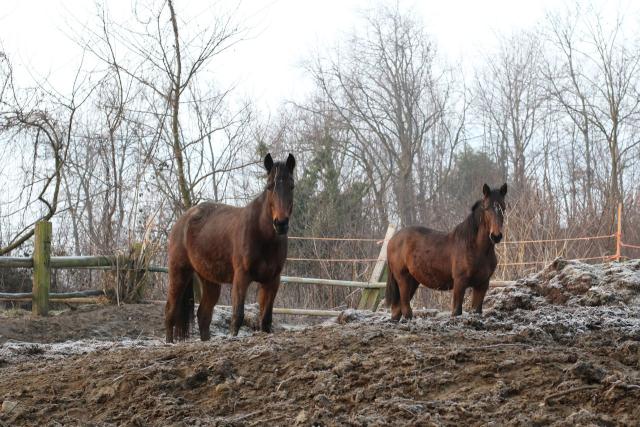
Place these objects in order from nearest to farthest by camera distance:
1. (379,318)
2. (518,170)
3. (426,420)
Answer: (426,420)
(379,318)
(518,170)

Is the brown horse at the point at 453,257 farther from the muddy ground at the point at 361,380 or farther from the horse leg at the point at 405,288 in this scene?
the muddy ground at the point at 361,380

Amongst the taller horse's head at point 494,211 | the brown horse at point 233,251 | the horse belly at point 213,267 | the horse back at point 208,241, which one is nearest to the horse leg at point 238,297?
the brown horse at point 233,251

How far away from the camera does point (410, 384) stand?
12.9ft

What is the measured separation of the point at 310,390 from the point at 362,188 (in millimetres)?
21222

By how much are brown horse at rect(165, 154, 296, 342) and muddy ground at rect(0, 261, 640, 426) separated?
145 cm

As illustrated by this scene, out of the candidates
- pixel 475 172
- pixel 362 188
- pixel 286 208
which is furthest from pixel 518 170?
pixel 286 208

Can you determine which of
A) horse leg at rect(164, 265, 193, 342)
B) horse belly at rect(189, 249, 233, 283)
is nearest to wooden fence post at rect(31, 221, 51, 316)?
horse leg at rect(164, 265, 193, 342)

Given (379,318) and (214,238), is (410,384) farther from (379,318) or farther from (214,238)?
(379,318)

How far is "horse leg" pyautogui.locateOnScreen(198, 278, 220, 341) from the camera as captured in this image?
8273 mm

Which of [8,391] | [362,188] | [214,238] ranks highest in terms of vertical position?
[362,188]

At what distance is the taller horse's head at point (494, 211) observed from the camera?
27.0 ft

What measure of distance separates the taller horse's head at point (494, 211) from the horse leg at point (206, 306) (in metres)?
3.09

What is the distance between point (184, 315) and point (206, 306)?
0.32m

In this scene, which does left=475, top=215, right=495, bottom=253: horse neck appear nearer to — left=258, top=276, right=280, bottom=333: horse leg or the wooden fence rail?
left=258, top=276, right=280, bottom=333: horse leg
